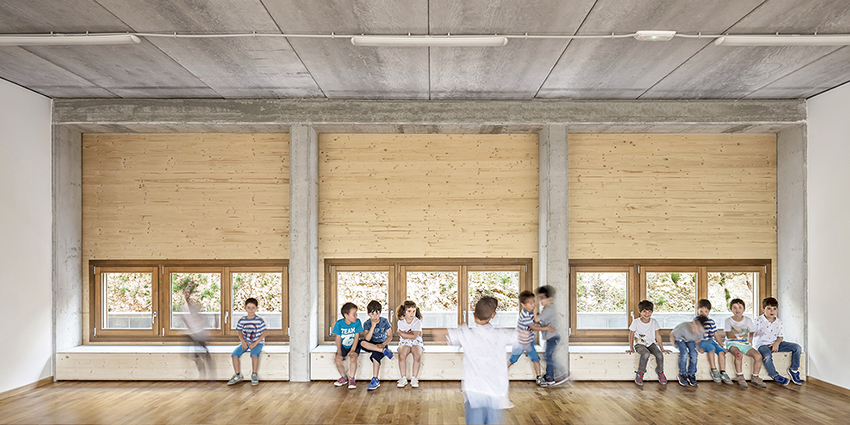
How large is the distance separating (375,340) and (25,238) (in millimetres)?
4661

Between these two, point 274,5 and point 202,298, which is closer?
point 274,5

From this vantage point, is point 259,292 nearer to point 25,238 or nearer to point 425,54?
point 25,238

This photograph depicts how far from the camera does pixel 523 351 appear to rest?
6168 millimetres

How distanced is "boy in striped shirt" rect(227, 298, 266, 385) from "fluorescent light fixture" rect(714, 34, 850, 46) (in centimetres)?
623

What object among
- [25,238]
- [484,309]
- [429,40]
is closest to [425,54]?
[429,40]

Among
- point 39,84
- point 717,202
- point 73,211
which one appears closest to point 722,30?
point 717,202

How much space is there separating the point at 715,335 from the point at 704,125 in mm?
2938

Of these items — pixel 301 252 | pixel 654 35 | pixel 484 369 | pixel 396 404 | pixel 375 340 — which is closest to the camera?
pixel 484 369

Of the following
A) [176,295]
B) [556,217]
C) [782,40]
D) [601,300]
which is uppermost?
[782,40]

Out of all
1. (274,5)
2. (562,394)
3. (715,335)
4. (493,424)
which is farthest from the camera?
(715,335)

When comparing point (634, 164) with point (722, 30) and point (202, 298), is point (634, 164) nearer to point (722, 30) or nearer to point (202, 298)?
point (722, 30)

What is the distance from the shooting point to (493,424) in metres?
3.07

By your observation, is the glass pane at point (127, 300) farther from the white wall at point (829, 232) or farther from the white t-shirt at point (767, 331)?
the white wall at point (829, 232)

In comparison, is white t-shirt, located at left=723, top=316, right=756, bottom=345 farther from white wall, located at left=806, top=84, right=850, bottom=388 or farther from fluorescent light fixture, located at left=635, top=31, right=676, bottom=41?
fluorescent light fixture, located at left=635, top=31, right=676, bottom=41
